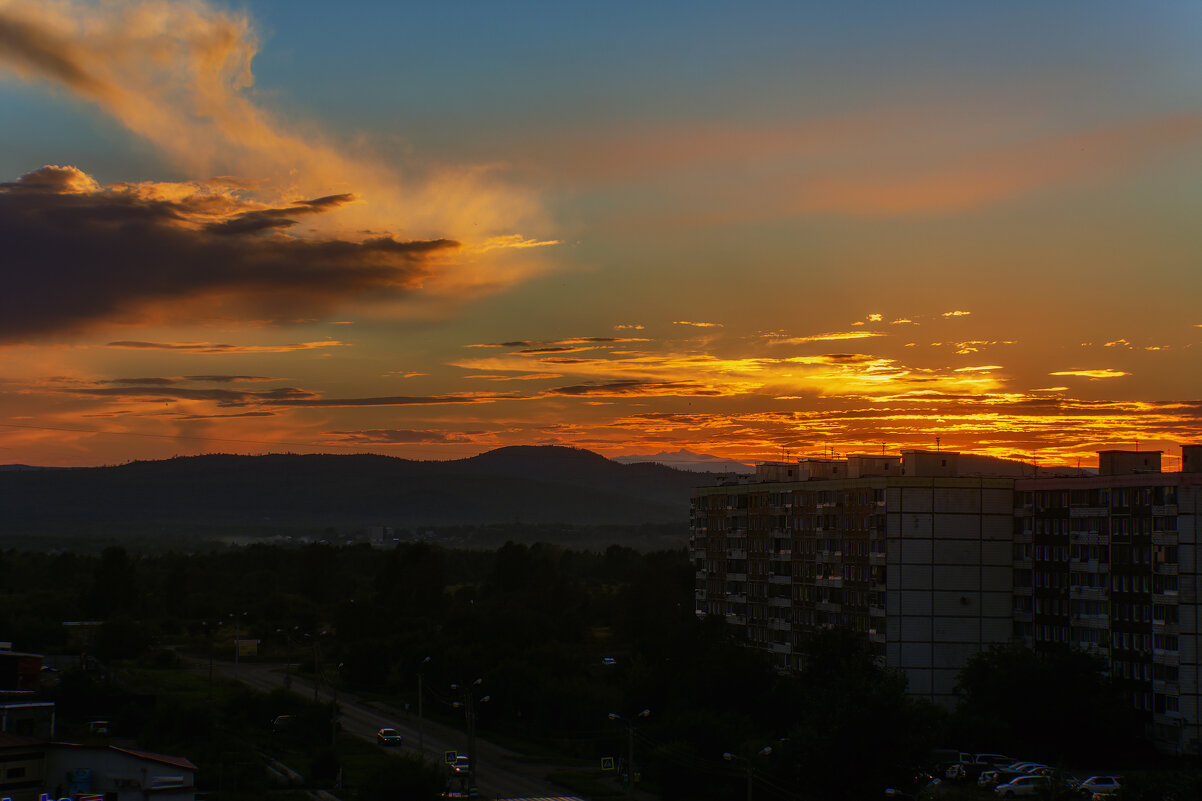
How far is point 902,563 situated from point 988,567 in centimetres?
545

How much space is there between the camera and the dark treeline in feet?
177

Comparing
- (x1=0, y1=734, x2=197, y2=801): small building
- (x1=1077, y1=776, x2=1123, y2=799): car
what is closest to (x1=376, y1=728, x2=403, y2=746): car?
(x1=0, y1=734, x2=197, y2=801): small building

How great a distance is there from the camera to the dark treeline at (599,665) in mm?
54094

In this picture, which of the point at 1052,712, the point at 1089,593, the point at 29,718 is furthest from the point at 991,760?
the point at 29,718

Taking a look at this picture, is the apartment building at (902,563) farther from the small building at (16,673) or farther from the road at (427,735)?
the small building at (16,673)

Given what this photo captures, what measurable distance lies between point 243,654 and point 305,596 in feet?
145

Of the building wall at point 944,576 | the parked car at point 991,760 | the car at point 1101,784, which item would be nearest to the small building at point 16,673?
the building wall at point 944,576

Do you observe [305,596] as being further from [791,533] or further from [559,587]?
[791,533]

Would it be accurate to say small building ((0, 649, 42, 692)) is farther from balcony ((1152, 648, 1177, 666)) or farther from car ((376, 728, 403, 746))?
balcony ((1152, 648, 1177, 666))

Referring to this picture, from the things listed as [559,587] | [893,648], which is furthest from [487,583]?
[893,648]

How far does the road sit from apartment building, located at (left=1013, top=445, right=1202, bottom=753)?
29918mm

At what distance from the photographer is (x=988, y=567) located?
7869cm

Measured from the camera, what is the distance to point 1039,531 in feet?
256

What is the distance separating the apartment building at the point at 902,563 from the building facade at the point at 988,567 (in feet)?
0.27
